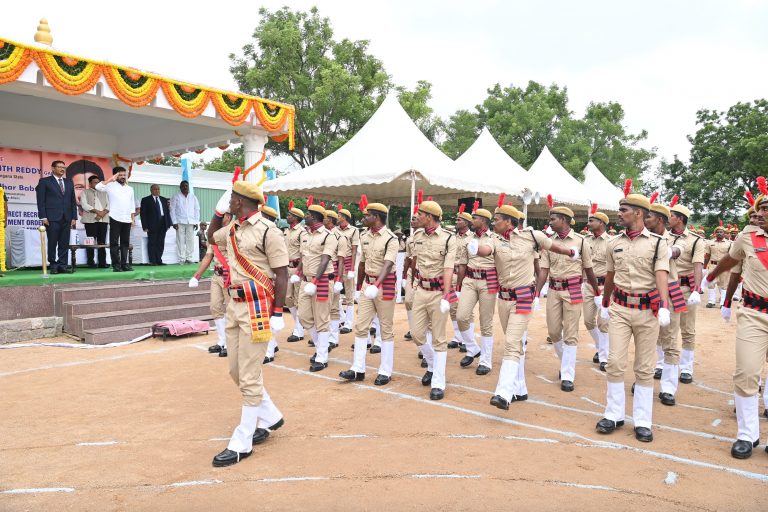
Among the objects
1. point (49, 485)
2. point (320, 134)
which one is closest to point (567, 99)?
point (320, 134)

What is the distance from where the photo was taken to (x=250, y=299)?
4.54m

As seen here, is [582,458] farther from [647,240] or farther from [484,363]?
[484,363]

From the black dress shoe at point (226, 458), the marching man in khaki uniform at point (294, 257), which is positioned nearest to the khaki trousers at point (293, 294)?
the marching man in khaki uniform at point (294, 257)

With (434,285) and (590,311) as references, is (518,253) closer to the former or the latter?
(434,285)

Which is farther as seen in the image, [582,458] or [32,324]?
[32,324]

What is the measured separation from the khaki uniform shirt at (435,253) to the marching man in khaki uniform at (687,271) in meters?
3.09

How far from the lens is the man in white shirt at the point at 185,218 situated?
13969 mm

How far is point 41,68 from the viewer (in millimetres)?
9820

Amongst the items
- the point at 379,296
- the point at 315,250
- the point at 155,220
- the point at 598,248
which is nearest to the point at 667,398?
the point at 598,248

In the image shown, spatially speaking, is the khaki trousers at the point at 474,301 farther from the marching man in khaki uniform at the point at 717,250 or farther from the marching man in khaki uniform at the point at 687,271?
the marching man in khaki uniform at the point at 717,250

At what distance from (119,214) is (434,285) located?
8.17 metres

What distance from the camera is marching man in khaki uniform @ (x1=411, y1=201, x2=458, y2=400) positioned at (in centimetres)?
644

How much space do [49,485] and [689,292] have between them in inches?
293

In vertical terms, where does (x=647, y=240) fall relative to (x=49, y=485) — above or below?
above
